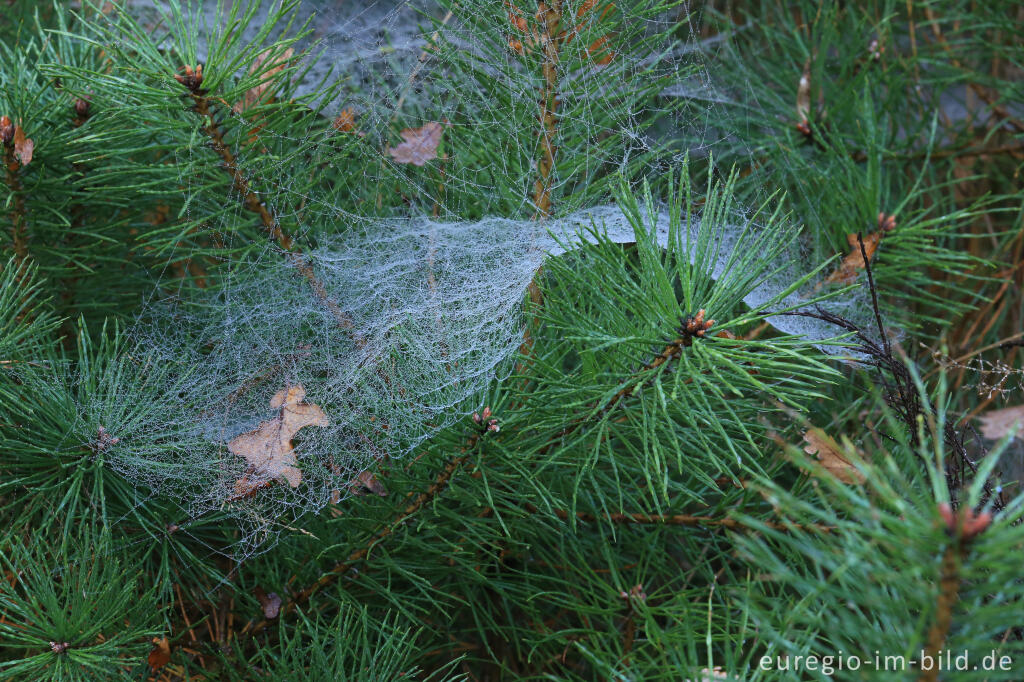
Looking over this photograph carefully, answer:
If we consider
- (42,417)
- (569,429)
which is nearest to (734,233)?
(569,429)

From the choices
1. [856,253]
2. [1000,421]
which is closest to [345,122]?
[856,253]

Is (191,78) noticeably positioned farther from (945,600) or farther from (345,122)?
(945,600)

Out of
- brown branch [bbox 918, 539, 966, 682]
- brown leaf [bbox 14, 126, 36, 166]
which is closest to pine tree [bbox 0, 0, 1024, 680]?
brown leaf [bbox 14, 126, 36, 166]

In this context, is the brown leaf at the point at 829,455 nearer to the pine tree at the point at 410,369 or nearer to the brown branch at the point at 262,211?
the pine tree at the point at 410,369

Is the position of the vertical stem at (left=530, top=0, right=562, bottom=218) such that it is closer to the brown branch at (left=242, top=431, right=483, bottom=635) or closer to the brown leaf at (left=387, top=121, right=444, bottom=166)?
the brown leaf at (left=387, top=121, right=444, bottom=166)

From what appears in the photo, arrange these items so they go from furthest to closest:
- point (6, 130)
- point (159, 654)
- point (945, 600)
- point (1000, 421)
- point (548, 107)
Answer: point (1000, 421) → point (548, 107) → point (6, 130) → point (159, 654) → point (945, 600)

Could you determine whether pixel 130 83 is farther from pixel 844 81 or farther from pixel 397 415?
pixel 844 81

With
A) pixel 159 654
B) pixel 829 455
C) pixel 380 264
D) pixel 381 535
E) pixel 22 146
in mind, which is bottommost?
pixel 159 654
